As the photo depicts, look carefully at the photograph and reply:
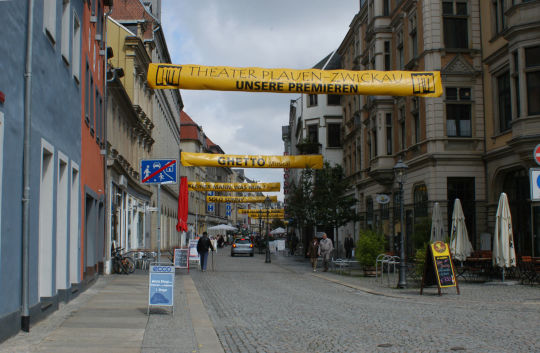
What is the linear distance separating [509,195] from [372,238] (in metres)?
6.04

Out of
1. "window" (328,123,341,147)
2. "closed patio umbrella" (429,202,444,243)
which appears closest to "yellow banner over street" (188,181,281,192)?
"window" (328,123,341,147)

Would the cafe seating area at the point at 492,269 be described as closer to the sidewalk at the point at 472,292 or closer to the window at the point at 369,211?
the sidewalk at the point at 472,292

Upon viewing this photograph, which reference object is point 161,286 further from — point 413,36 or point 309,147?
point 309,147

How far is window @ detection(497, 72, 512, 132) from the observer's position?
2483 centimetres

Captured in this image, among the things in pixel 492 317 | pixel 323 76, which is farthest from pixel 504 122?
pixel 492 317

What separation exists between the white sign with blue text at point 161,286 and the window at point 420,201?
1886cm

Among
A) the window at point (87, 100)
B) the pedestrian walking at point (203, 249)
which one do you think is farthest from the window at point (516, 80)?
the window at point (87, 100)

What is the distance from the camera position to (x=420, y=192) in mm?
30031

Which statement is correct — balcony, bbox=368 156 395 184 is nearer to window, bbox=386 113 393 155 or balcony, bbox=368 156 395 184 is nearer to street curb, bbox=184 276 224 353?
window, bbox=386 113 393 155

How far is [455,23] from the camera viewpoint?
28.2 metres

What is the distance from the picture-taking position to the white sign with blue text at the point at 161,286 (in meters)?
11.9

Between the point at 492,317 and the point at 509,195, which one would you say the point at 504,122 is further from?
the point at 492,317

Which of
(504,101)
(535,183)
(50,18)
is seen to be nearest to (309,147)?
(504,101)

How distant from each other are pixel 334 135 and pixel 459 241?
35.7 metres
